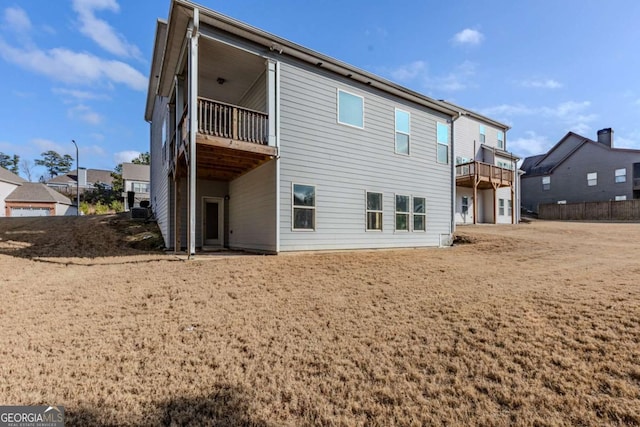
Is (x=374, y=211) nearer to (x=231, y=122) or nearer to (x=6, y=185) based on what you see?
(x=231, y=122)

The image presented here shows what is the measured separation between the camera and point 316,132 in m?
9.70

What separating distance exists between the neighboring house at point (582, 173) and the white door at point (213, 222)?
3279 cm

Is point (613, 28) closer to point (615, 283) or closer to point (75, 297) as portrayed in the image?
point (615, 283)

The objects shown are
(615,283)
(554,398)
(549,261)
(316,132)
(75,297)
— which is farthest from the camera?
(316,132)

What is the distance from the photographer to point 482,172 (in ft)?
63.9

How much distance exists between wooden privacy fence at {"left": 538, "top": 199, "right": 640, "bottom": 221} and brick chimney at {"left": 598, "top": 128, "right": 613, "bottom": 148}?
22.6 feet

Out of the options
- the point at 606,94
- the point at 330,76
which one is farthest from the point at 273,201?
the point at 606,94

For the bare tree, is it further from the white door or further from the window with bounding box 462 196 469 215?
the window with bounding box 462 196 469 215

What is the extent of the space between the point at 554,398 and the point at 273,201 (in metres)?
7.49

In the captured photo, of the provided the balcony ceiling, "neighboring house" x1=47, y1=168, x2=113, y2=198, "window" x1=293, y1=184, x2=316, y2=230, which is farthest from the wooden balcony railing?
"neighboring house" x1=47, y1=168, x2=113, y2=198

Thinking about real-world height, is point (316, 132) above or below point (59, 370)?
above

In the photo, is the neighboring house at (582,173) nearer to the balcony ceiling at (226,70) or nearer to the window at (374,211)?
the window at (374,211)

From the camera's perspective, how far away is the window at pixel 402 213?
38.2ft

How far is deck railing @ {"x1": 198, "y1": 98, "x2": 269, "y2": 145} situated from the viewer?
802cm
